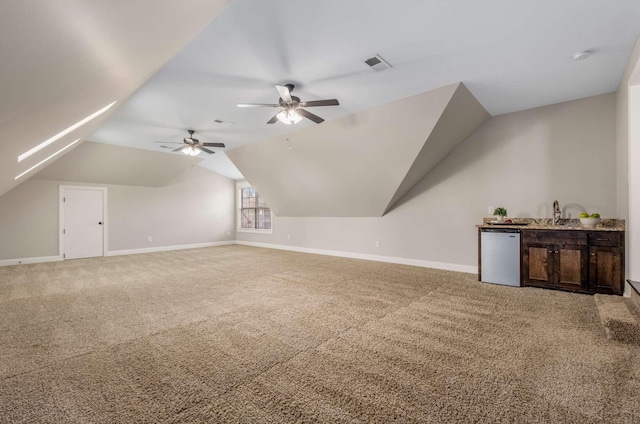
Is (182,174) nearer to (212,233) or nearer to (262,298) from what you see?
(212,233)

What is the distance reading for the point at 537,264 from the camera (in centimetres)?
416

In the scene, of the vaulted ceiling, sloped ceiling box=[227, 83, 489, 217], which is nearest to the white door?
sloped ceiling box=[227, 83, 489, 217]

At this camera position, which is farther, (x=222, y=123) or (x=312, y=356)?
(x=222, y=123)

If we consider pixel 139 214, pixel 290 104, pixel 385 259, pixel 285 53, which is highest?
pixel 285 53

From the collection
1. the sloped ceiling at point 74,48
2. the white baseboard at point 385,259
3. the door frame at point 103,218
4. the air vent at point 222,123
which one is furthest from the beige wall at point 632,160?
the door frame at point 103,218

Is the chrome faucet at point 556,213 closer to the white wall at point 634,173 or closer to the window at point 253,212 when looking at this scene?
the white wall at point 634,173

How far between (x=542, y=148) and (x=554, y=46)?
6.99 feet

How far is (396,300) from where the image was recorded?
3.70m

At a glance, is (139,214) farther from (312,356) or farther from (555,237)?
(555,237)

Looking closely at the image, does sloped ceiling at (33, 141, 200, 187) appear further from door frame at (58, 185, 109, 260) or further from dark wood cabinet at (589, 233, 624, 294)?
dark wood cabinet at (589, 233, 624, 294)

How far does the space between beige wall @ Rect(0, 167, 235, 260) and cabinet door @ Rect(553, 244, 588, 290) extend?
370 inches

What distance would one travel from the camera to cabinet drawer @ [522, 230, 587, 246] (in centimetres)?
385

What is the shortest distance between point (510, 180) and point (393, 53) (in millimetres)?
3275

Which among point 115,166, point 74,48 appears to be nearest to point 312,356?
point 74,48
